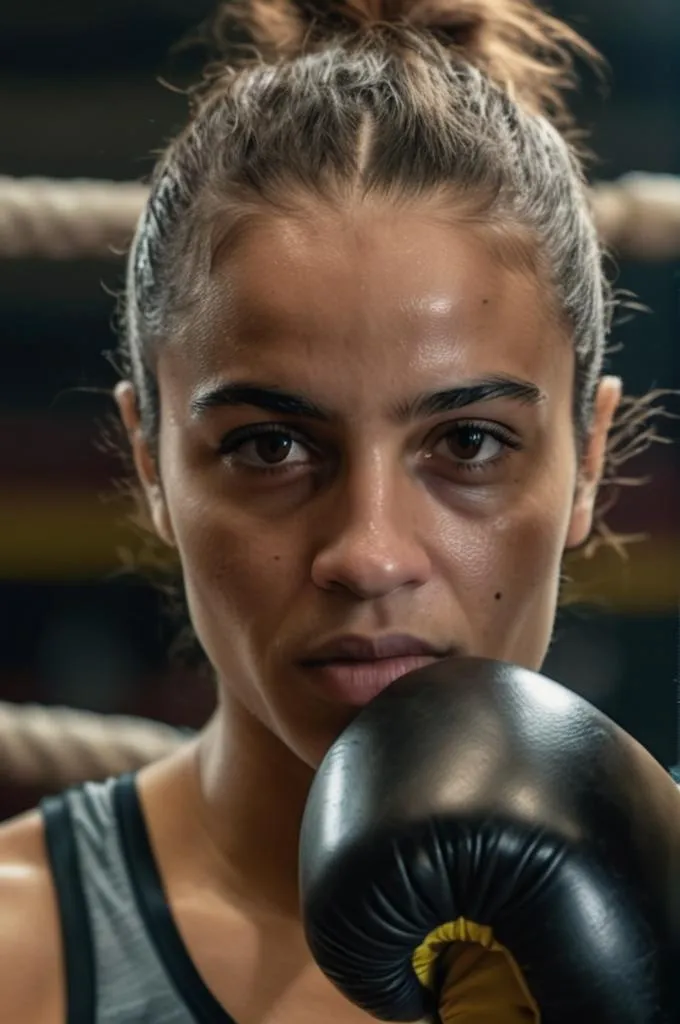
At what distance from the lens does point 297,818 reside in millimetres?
1259

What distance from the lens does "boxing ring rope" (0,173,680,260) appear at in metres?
1.59

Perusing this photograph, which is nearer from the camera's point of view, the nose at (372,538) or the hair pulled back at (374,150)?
the nose at (372,538)

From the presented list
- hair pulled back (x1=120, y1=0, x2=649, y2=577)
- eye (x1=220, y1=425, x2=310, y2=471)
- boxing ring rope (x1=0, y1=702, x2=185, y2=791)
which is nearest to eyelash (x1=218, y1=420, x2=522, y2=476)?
eye (x1=220, y1=425, x2=310, y2=471)

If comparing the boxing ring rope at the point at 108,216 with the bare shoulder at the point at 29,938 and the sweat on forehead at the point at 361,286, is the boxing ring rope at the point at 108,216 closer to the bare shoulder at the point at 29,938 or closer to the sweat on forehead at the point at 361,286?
the sweat on forehead at the point at 361,286

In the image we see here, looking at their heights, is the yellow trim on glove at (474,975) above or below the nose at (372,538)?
below

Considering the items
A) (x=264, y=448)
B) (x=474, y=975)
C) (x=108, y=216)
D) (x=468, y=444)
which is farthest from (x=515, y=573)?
(x=108, y=216)

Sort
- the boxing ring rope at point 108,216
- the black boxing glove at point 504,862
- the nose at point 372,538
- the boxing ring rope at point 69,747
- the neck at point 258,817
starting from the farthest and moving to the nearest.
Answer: the boxing ring rope at point 69,747, the boxing ring rope at point 108,216, the neck at point 258,817, the nose at point 372,538, the black boxing glove at point 504,862

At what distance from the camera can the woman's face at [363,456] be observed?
1026 millimetres

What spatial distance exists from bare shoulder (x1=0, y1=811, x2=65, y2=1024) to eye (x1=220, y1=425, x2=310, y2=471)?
1.48ft

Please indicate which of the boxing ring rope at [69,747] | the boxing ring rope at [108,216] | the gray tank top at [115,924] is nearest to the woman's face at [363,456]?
the gray tank top at [115,924]

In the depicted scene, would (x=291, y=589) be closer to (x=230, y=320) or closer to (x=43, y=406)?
(x=230, y=320)

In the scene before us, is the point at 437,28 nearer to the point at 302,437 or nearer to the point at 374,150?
the point at 374,150

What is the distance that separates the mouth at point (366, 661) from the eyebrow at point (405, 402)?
0.59 feet

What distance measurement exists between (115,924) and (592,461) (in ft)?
2.13
